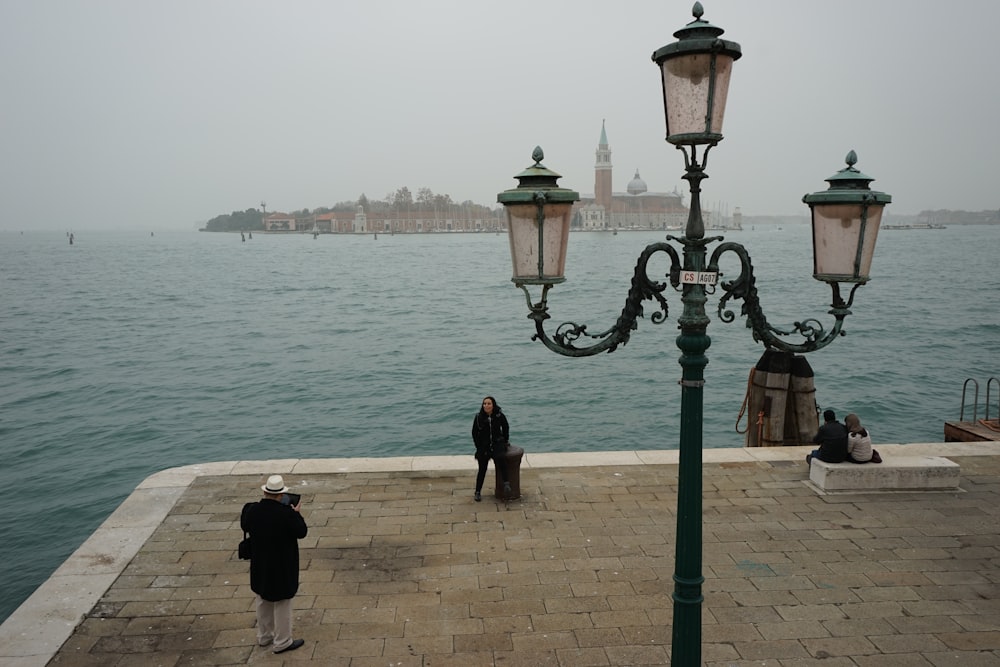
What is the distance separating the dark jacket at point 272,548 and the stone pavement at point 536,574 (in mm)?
527

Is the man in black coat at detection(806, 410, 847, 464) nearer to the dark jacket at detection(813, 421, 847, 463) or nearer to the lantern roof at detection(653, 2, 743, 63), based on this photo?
the dark jacket at detection(813, 421, 847, 463)

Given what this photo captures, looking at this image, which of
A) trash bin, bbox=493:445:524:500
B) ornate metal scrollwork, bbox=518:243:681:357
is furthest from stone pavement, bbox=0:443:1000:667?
ornate metal scrollwork, bbox=518:243:681:357

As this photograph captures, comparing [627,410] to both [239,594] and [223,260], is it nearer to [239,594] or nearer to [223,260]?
[239,594]

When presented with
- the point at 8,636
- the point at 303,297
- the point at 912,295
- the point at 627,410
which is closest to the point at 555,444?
the point at 627,410

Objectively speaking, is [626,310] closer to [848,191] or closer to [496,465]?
[848,191]

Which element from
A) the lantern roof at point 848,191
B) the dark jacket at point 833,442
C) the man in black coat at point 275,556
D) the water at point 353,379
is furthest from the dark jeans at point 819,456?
the water at point 353,379

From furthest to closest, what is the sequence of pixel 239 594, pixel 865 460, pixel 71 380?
pixel 71 380 → pixel 865 460 → pixel 239 594

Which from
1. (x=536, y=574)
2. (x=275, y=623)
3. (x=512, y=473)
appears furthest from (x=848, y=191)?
(x=512, y=473)

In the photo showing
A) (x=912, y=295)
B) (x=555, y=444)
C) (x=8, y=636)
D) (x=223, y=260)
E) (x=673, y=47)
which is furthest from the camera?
(x=223, y=260)

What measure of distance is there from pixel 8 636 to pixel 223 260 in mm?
106040

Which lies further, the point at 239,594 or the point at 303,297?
the point at 303,297

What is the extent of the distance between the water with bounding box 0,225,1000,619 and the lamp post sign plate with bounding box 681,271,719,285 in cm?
1086

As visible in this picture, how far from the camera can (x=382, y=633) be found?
609cm

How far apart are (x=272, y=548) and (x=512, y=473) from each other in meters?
3.40
